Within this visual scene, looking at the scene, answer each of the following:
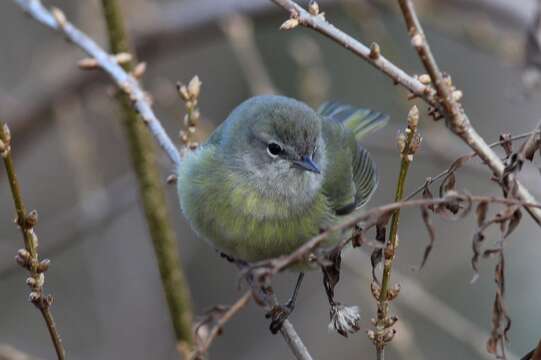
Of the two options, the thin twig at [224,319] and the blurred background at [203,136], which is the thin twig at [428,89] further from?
the blurred background at [203,136]

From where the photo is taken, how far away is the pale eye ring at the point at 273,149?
394 centimetres

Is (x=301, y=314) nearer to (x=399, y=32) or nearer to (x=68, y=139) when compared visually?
(x=68, y=139)

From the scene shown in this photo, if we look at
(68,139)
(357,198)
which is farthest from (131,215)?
(357,198)

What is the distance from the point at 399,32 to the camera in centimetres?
1128

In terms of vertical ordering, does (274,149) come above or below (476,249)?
above

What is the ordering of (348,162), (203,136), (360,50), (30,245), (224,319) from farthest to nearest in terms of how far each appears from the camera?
(203,136), (348,162), (360,50), (30,245), (224,319)

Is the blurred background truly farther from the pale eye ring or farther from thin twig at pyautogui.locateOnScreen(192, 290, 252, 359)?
thin twig at pyautogui.locateOnScreen(192, 290, 252, 359)

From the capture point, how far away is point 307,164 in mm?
3879

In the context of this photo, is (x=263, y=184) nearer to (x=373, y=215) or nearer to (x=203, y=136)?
(x=203, y=136)

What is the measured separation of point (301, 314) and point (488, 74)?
4452 millimetres

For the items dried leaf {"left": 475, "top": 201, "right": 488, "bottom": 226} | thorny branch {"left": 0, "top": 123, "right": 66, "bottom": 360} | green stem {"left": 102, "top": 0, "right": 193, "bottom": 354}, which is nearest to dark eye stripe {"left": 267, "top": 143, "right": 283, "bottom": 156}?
green stem {"left": 102, "top": 0, "right": 193, "bottom": 354}

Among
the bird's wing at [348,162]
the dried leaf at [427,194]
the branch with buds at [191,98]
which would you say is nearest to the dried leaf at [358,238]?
the dried leaf at [427,194]

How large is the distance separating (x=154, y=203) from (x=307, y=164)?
2.86 ft

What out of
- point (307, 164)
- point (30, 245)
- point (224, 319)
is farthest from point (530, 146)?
point (307, 164)
